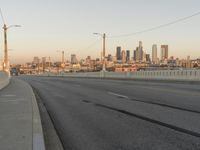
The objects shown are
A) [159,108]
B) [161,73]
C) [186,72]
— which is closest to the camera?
[159,108]

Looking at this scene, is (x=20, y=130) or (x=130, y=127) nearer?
(x=20, y=130)

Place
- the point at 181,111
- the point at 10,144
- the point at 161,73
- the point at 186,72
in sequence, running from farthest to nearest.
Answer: the point at 161,73 < the point at 186,72 < the point at 181,111 < the point at 10,144

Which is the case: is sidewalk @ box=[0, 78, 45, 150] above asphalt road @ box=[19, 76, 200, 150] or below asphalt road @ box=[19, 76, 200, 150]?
above

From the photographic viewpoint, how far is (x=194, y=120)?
439 inches

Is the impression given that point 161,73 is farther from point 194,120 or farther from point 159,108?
point 194,120

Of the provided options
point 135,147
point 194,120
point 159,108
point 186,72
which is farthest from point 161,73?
point 135,147

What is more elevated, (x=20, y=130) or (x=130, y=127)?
(x=20, y=130)

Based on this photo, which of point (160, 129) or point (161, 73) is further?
point (161, 73)

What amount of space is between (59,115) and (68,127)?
2927 mm

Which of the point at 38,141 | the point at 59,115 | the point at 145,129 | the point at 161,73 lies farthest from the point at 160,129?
the point at 161,73

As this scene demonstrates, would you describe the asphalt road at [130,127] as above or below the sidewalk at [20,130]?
below

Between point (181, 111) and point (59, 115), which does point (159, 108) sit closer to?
point (181, 111)

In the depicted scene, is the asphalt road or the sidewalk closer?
the sidewalk

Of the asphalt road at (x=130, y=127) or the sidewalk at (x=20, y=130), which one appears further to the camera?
the asphalt road at (x=130, y=127)
